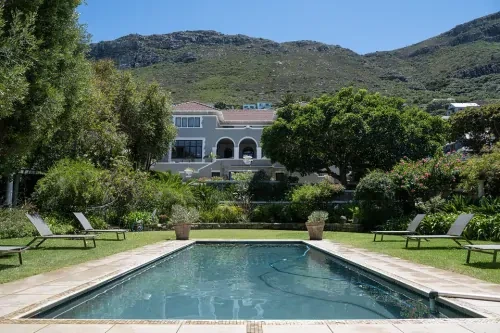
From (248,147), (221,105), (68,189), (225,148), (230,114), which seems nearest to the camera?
(68,189)

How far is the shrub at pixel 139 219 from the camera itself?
22.3 m

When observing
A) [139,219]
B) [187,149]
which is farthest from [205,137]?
[139,219]

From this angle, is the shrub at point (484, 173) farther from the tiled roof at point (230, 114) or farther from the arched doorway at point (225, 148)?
the arched doorway at point (225, 148)

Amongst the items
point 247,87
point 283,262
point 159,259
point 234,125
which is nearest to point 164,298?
point 159,259

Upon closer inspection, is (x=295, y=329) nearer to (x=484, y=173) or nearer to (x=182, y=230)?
(x=182, y=230)

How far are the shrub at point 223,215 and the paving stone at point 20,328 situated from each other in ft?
66.9

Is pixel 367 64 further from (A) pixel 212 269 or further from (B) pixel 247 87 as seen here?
(A) pixel 212 269

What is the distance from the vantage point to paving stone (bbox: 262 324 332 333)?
4.75m

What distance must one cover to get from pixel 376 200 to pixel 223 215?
855cm

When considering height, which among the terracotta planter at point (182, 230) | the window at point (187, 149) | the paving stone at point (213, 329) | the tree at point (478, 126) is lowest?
the terracotta planter at point (182, 230)

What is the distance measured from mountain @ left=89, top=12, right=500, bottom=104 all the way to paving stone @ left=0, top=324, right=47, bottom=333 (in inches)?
3018

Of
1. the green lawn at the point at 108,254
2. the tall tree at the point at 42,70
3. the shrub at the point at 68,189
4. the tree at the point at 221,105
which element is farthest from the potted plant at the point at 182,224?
the tree at the point at 221,105

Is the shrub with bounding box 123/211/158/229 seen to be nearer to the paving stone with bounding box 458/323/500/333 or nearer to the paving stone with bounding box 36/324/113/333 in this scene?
the paving stone with bounding box 36/324/113/333

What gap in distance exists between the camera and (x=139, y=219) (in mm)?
22562
